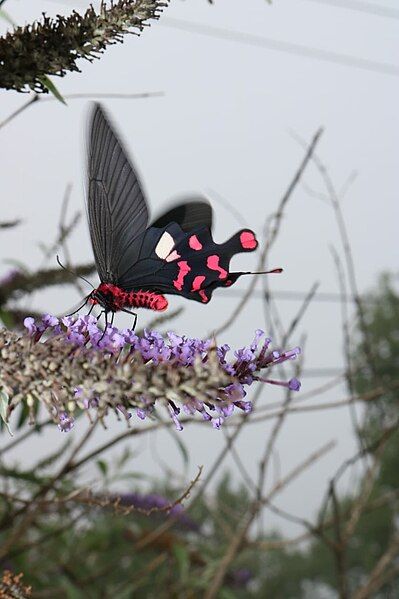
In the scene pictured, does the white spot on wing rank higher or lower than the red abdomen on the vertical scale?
higher

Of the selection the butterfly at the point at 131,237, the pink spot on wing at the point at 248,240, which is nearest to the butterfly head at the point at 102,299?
the butterfly at the point at 131,237

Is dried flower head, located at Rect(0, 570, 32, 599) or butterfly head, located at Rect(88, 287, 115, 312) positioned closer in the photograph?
dried flower head, located at Rect(0, 570, 32, 599)

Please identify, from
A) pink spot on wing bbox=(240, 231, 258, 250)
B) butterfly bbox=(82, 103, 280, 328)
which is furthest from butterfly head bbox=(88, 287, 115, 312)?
pink spot on wing bbox=(240, 231, 258, 250)

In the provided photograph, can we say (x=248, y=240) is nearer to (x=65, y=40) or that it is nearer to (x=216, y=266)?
(x=216, y=266)

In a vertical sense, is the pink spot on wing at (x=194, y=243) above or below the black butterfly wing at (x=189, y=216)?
below

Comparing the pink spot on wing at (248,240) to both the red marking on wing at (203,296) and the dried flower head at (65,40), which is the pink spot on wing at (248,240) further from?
the dried flower head at (65,40)

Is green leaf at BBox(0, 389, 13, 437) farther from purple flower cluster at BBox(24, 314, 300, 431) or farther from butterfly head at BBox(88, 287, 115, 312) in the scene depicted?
butterfly head at BBox(88, 287, 115, 312)
